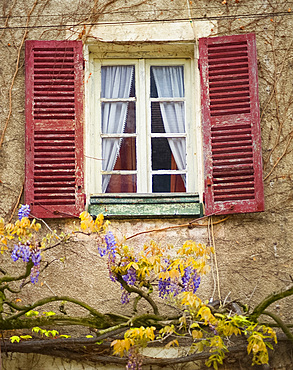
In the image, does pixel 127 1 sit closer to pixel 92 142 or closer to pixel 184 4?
pixel 184 4

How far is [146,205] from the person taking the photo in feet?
20.7

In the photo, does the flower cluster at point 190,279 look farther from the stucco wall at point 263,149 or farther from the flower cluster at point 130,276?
the stucco wall at point 263,149

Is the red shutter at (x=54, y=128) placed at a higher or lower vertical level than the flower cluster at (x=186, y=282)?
higher

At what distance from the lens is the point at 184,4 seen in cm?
671

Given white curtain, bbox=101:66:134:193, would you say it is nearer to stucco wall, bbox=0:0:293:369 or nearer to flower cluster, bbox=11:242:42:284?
stucco wall, bbox=0:0:293:369

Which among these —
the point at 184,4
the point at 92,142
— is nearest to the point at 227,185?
the point at 92,142

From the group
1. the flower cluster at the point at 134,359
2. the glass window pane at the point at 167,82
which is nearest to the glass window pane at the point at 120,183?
the glass window pane at the point at 167,82

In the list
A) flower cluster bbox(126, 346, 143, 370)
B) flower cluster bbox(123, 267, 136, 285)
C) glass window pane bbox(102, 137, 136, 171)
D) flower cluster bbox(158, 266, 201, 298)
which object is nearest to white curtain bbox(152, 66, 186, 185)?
glass window pane bbox(102, 137, 136, 171)

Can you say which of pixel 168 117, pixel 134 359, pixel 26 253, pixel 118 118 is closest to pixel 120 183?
pixel 118 118

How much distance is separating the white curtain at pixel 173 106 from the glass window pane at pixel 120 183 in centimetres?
44

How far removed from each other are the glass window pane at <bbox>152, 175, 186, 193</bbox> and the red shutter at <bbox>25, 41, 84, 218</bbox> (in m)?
0.70

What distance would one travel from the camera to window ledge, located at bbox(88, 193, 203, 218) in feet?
20.5

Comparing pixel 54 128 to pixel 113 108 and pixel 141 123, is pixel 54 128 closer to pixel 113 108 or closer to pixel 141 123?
pixel 113 108

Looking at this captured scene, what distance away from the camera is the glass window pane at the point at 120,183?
657 centimetres
